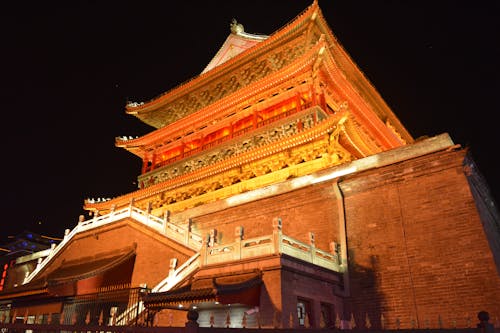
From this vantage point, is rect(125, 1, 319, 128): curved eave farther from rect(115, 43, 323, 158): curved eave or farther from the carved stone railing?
the carved stone railing

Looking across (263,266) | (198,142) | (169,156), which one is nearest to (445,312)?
(263,266)

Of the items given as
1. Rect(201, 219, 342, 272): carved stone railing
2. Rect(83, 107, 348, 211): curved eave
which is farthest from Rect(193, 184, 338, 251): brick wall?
Rect(83, 107, 348, 211): curved eave

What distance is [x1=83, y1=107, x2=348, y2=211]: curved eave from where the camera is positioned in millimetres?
16234

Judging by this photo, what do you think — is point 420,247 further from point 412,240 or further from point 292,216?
point 292,216

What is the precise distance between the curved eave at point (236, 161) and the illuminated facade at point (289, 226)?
0.22 ft

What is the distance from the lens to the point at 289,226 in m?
12.8

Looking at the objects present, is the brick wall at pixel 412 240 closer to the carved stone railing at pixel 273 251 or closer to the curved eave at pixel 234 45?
the carved stone railing at pixel 273 251

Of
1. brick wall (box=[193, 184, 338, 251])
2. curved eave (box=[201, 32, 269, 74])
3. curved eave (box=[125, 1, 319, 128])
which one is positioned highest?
curved eave (box=[201, 32, 269, 74])

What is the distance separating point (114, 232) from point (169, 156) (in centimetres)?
1019

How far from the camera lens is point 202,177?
1956 centimetres

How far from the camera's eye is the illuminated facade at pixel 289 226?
356 inches

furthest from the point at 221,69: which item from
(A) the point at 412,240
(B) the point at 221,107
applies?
(A) the point at 412,240

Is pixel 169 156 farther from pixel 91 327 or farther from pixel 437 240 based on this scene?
pixel 91 327

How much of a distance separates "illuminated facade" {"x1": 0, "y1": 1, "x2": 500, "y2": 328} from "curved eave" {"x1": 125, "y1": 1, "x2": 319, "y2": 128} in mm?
94
